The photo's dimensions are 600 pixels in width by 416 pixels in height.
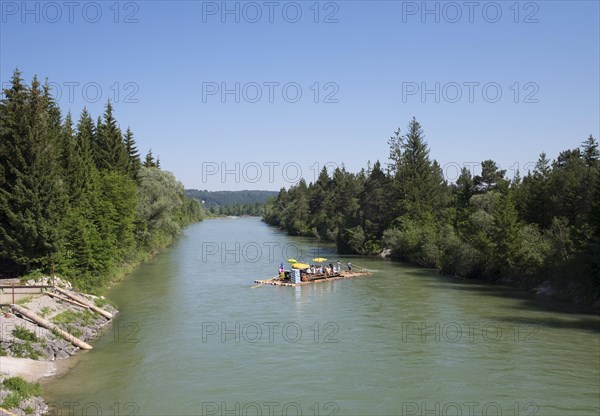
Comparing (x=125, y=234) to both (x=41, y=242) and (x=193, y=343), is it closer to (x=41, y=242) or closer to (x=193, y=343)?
(x=41, y=242)

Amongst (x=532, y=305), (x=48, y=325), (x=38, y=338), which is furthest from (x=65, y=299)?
(x=532, y=305)

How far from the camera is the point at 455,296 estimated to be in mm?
39281

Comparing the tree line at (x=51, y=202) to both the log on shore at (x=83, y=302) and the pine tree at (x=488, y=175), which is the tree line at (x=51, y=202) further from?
the pine tree at (x=488, y=175)

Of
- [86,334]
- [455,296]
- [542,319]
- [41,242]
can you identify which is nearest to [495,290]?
[455,296]

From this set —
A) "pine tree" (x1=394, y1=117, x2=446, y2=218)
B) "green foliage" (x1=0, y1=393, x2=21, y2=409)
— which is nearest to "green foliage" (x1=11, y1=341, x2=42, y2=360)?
"green foliage" (x1=0, y1=393, x2=21, y2=409)

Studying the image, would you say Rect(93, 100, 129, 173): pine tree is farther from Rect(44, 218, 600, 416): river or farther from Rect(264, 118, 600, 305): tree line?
Rect(264, 118, 600, 305): tree line

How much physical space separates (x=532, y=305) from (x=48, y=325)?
29.7 metres

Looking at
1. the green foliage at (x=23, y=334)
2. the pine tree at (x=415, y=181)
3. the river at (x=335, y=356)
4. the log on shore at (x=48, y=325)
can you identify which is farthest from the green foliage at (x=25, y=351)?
the pine tree at (x=415, y=181)

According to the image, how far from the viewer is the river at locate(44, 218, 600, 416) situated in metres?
19.4

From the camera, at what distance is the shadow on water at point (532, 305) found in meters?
30.5

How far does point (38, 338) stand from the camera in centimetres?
2408

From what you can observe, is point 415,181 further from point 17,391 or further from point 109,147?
point 17,391

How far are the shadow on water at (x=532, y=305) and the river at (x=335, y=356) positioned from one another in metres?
0.17

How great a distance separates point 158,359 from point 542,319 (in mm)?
22159
